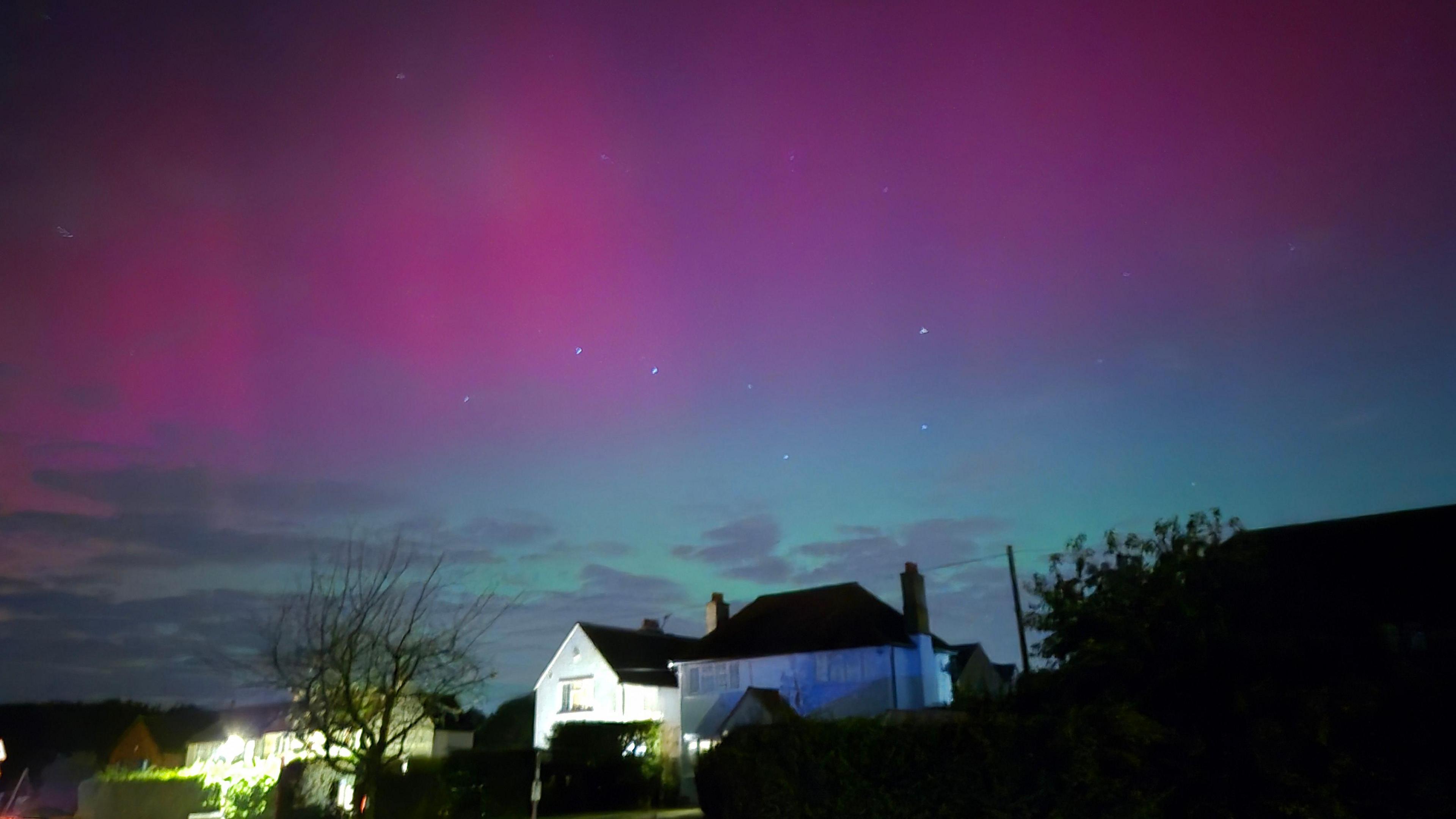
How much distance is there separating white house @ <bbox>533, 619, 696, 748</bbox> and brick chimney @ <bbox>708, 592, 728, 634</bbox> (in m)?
1.80

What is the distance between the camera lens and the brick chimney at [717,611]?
4869 cm

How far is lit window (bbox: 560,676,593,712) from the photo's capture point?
4497 cm

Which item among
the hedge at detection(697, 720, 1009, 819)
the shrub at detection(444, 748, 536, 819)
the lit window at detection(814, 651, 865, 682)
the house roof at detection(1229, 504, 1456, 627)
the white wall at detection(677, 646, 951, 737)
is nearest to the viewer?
the hedge at detection(697, 720, 1009, 819)

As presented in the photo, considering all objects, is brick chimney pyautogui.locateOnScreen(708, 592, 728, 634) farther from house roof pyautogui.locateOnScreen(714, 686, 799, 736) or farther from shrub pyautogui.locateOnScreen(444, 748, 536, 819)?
shrub pyautogui.locateOnScreen(444, 748, 536, 819)

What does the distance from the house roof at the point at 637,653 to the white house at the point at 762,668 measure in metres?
0.08

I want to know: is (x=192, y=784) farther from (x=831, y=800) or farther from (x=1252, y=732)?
(x=1252, y=732)

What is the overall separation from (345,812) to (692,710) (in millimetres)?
22478

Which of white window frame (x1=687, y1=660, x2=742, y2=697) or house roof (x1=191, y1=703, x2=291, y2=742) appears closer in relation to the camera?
white window frame (x1=687, y1=660, x2=742, y2=697)

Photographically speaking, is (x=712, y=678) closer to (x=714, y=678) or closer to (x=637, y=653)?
(x=714, y=678)

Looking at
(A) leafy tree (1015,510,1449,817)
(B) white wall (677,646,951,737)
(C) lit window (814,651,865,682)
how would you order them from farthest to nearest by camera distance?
1. (C) lit window (814,651,865,682)
2. (B) white wall (677,646,951,737)
3. (A) leafy tree (1015,510,1449,817)

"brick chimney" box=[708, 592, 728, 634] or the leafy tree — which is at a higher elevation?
"brick chimney" box=[708, 592, 728, 634]

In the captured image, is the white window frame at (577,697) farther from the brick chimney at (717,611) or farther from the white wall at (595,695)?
the brick chimney at (717,611)

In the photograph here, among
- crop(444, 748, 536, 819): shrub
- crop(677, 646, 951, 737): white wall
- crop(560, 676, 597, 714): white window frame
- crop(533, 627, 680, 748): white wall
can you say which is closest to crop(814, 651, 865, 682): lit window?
crop(677, 646, 951, 737): white wall

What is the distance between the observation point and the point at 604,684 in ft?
147
